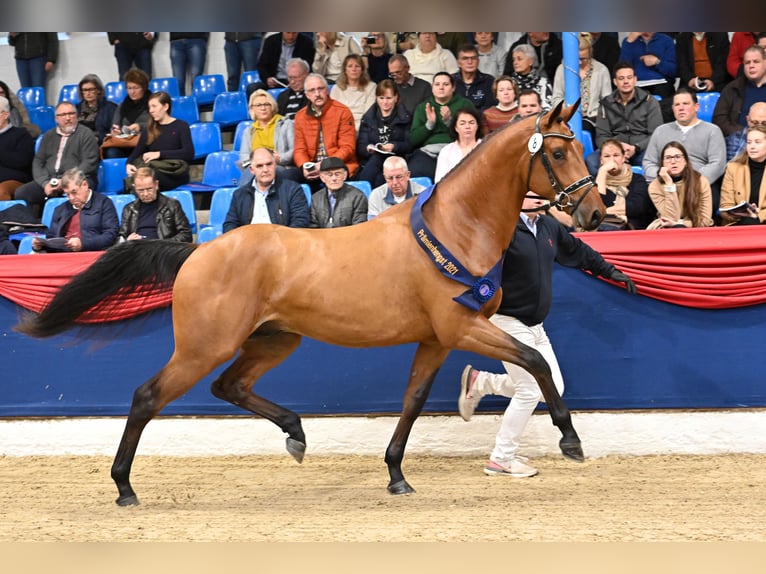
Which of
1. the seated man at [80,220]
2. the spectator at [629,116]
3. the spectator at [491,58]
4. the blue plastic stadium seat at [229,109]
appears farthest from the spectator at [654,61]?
the seated man at [80,220]

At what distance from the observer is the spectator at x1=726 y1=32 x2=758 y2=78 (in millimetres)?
9133

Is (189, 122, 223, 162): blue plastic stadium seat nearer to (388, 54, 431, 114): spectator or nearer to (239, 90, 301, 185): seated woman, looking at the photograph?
(239, 90, 301, 185): seated woman

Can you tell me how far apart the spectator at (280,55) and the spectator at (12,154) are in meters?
2.59

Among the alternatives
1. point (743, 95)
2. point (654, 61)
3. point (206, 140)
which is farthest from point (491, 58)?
point (206, 140)

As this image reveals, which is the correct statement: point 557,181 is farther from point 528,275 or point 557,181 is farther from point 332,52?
point 332,52

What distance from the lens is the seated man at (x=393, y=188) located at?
6.82m

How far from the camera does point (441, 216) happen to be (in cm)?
501

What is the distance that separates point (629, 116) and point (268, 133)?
11.4 feet

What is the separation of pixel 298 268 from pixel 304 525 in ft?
4.65

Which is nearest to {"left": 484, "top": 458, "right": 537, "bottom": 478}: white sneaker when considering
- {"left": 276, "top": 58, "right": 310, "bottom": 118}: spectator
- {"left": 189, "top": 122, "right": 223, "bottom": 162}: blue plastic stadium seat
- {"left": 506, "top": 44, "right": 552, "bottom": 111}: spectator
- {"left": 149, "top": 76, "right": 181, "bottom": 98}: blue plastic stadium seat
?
{"left": 506, "top": 44, "right": 552, "bottom": 111}: spectator

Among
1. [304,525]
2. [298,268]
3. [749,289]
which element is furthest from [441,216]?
[749,289]

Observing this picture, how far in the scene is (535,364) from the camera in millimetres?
4801

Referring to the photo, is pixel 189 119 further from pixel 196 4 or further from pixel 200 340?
pixel 196 4

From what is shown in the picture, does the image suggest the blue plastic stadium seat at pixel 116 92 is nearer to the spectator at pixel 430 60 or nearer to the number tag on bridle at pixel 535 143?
the spectator at pixel 430 60
